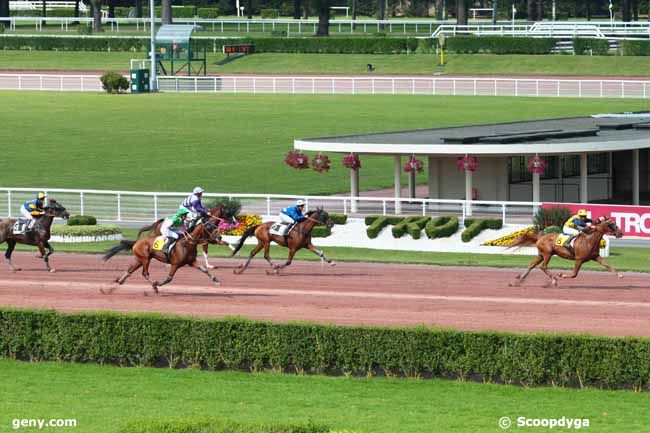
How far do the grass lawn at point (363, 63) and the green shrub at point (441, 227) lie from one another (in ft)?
128

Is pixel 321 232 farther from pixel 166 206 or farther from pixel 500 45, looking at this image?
pixel 500 45

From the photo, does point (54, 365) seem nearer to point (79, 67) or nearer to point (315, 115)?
point (315, 115)

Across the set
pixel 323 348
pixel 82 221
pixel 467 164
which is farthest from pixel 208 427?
pixel 467 164

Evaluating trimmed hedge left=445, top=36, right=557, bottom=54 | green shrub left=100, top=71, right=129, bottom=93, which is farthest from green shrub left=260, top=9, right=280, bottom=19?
green shrub left=100, top=71, right=129, bottom=93

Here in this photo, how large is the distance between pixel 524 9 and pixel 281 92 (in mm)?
64276

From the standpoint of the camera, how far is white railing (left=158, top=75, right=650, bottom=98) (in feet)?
206

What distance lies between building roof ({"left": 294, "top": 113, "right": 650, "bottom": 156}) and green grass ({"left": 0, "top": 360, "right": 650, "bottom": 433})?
1750 centimetres

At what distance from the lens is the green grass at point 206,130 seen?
45.0 metres

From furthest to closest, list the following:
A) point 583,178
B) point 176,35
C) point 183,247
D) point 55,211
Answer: point 176,35 → point 583,178 → point 55,211 → point 183,247

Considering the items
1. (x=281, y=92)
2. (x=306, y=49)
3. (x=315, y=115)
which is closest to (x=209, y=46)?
(x=306, y=49)

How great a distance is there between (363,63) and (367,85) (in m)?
8.29

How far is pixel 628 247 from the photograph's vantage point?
31.2 m
